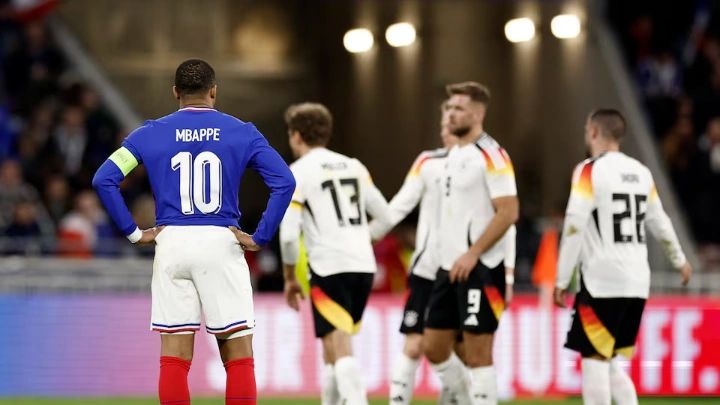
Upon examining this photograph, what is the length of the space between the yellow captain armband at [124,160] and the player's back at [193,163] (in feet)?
0.17

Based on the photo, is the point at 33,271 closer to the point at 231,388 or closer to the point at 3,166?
the point at 3,166

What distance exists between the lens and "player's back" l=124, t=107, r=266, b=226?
729 centimetres

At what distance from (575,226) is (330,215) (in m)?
1.66

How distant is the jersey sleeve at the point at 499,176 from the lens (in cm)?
883

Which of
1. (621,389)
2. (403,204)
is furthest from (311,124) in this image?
(621,389)

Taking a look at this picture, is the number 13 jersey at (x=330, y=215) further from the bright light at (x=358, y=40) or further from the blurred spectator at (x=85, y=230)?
the bright light at (x=358, y=40)

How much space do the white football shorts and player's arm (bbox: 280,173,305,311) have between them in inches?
75.9

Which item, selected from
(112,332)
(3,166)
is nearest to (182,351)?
(112,332)

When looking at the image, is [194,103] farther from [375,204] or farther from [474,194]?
[375,204]

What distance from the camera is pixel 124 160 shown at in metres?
7.31

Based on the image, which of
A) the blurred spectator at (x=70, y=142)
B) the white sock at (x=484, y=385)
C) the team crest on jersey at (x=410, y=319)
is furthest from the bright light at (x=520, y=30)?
the white sock at (x=484, y=385)

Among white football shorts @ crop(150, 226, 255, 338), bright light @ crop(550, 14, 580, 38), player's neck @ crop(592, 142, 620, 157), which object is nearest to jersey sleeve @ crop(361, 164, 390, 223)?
player's neck @ crop(592, 142, 620, 157)

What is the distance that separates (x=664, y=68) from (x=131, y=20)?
8023mm

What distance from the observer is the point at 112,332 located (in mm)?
13258
